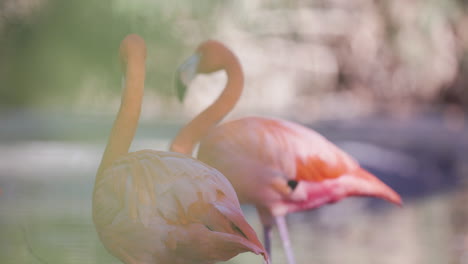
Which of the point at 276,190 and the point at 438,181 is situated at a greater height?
the point at 276,190

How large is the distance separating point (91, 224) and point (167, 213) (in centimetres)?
53

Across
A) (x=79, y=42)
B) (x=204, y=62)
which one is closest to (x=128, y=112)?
(x=79, y=42)

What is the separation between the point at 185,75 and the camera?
128 centimetres

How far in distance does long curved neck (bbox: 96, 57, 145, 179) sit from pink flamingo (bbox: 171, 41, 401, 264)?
0.84ft

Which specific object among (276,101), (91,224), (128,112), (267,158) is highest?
(128,112)

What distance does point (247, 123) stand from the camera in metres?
1.47

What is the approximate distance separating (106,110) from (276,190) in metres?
0.39

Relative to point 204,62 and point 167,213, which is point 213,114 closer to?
point 204,62

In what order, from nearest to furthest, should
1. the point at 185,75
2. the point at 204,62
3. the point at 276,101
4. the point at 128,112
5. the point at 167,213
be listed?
the point at 167,213, the point at 128,112, the point at 185,75, the point at 204,62, the point at 276,101

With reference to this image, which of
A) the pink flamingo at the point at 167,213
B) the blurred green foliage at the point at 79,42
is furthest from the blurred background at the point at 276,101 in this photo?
the pink flamingo at the point at 167,213

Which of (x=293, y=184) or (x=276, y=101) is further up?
(x=293, y=184)

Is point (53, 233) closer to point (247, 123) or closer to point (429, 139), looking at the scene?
point (247, 123)

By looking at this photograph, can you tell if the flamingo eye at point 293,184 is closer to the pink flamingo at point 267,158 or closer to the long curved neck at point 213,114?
the pink flamingo at point 267,158

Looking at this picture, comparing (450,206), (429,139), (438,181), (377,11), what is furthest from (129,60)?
(377,11)
